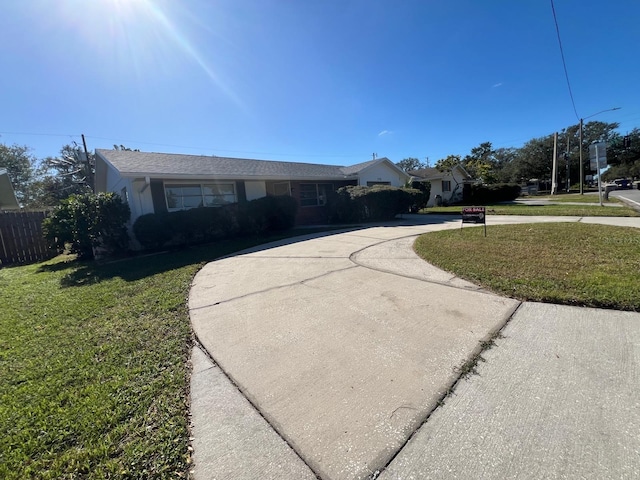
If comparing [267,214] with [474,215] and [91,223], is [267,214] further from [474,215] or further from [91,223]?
[474,215]

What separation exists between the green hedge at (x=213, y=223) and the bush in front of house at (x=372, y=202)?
2960 millimetres

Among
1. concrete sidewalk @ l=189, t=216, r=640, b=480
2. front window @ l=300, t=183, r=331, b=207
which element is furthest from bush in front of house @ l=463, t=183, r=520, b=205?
concrete sidewalk @ l=189, t=216, r=640, b=480

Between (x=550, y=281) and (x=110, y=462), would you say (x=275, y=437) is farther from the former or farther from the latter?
(x=550, y=281)

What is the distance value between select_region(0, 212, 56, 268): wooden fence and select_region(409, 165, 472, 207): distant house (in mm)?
24273

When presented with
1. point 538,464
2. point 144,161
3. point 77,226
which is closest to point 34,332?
point 538,464

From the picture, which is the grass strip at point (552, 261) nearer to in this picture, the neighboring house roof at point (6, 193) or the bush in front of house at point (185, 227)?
the bush in front of house at point (185, 227)

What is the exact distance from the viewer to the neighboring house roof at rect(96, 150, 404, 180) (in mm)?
9711

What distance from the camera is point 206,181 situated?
37.6 feet

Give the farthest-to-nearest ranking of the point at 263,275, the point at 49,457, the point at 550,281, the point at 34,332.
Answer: the point at 263,275 → the point at 550,281 → the point at 34,332 → the point at 49,457

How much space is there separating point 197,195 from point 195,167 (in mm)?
1197

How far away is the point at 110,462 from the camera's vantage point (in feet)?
5.22

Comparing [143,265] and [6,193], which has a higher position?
[6,193]

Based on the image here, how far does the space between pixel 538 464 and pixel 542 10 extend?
12005mm

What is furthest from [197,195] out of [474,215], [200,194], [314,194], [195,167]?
[474,215]
